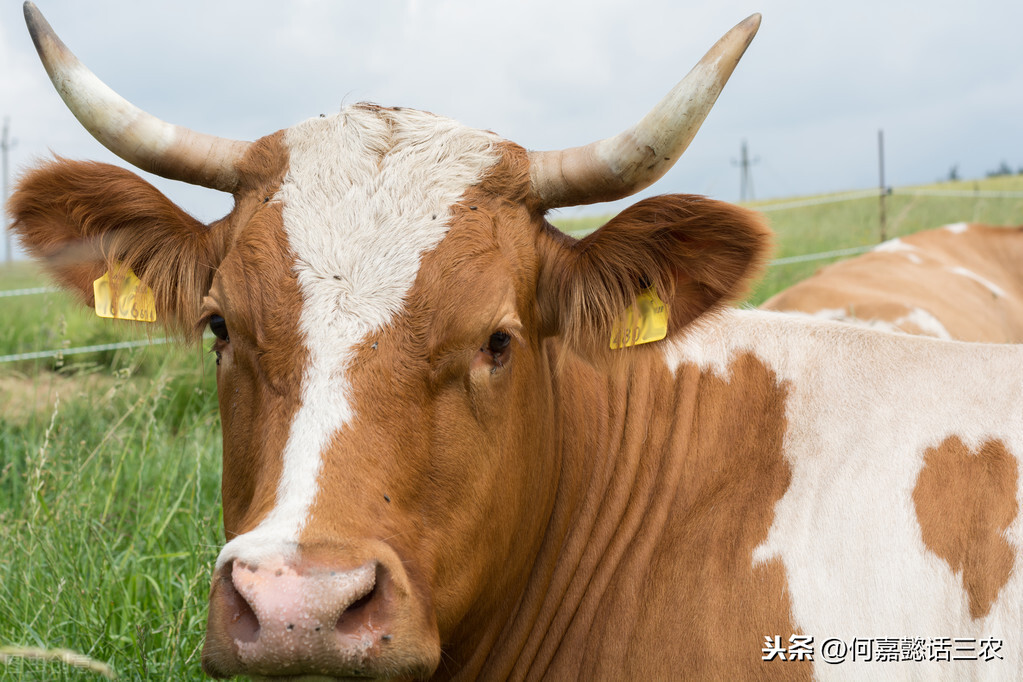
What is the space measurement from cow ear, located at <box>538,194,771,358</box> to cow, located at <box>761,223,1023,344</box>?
3.09 metres

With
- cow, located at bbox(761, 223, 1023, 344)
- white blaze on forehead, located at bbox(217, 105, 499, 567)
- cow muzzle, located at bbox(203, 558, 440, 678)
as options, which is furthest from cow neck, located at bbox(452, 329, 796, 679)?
cow, located at bbox(761, 223, 1023, 344)

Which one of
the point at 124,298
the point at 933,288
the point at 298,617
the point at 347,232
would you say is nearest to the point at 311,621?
the point at 298,617

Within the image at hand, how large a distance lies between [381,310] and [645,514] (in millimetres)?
1243

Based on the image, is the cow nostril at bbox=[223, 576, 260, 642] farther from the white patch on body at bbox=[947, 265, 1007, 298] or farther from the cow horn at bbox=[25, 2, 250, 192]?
the white patch on body at bbox=[947, 265, 1007, 298]

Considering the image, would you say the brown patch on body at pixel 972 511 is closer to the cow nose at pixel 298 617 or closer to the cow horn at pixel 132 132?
the cow nose at pixel 298 617

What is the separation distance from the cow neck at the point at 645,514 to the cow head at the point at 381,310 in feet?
0.45

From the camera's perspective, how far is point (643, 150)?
8.29ft

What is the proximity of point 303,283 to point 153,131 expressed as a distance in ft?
2.99

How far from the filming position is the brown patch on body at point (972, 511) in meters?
2.56

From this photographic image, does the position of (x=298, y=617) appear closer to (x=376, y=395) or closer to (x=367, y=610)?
(x=367, y=610)

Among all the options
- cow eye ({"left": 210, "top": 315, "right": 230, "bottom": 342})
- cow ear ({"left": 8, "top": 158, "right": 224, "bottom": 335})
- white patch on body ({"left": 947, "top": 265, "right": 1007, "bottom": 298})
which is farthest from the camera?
white patch on body ({"left": 947, "top": 265, "right": 1007, "bottom": 298})

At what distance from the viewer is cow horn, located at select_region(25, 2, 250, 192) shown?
2740 millimetres

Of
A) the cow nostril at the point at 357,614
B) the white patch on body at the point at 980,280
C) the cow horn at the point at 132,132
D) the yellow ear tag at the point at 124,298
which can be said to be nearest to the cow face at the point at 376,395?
the cow nostril at the point at 357,614

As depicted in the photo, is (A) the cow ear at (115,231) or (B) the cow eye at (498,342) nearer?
(B) the cow eye at (498,342)
